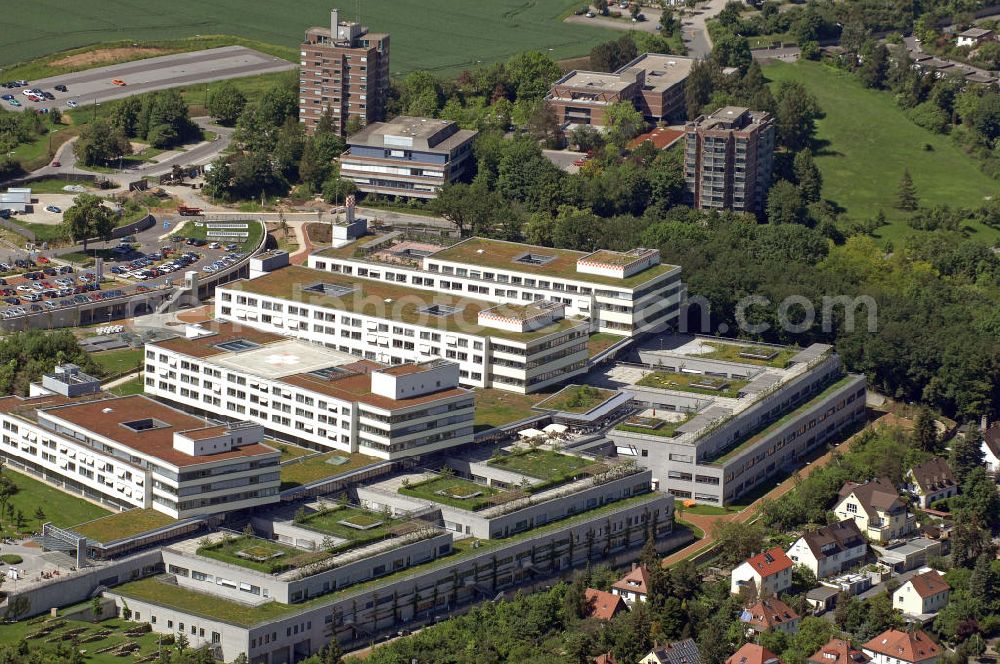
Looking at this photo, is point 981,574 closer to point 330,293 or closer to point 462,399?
point 462,399

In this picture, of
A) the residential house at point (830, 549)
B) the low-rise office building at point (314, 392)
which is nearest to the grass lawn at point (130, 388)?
the low-rise office building at point (314, 392)

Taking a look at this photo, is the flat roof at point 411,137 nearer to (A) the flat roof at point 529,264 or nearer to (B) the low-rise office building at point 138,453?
(A) the flat roof at point 529,264

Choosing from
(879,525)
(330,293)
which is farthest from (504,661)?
(330,293)

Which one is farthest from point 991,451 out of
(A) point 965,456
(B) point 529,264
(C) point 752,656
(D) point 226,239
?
(D) point 226,239

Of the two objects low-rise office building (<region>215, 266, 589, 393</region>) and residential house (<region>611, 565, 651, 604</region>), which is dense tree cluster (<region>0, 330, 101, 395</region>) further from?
residential house (<region>611, 565, 651, 604</region>)

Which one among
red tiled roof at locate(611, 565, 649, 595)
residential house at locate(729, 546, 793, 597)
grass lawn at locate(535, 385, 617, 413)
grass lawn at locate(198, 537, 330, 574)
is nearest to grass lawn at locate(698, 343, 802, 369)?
grass lawn at locate(535, 385, 617, 413)
